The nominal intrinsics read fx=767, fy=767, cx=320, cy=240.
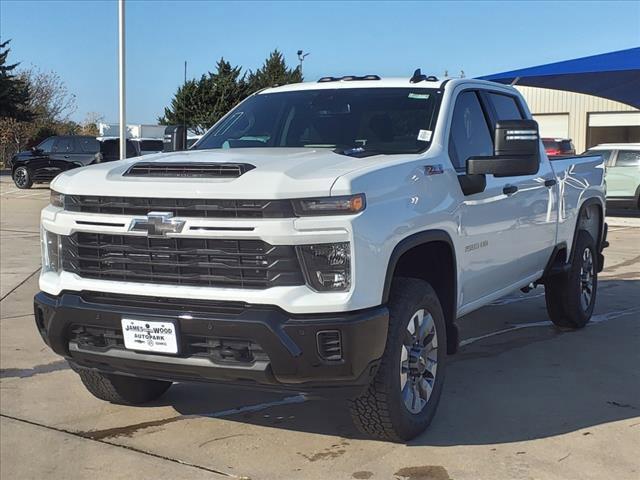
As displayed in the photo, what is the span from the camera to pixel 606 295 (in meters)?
→ 8.44

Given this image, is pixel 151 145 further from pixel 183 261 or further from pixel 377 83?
pixel 183 261

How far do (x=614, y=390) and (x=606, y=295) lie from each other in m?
3.68

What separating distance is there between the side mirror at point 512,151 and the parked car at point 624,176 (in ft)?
48.0

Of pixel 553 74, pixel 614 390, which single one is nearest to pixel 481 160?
pixel 614 390

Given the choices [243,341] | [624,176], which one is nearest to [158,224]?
[243,341]

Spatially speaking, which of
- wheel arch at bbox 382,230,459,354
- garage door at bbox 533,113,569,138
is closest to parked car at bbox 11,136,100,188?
garage door at bbox 533,113,569,138

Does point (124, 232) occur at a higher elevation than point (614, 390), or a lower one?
higher

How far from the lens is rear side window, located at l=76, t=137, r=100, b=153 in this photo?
24.9 metres

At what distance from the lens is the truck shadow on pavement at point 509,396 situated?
431 cm

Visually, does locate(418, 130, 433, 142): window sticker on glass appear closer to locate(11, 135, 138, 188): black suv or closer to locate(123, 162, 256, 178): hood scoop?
locate(123, 162, 256, 178): hood scoop

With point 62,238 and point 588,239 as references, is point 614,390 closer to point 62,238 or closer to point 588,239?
point 588,239

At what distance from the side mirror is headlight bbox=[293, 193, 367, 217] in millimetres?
1312

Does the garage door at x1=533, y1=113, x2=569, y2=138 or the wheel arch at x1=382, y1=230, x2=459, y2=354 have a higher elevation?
the garage door at x1=533, y1=113, x2=569, y2=138

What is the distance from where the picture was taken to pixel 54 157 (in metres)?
24.8
